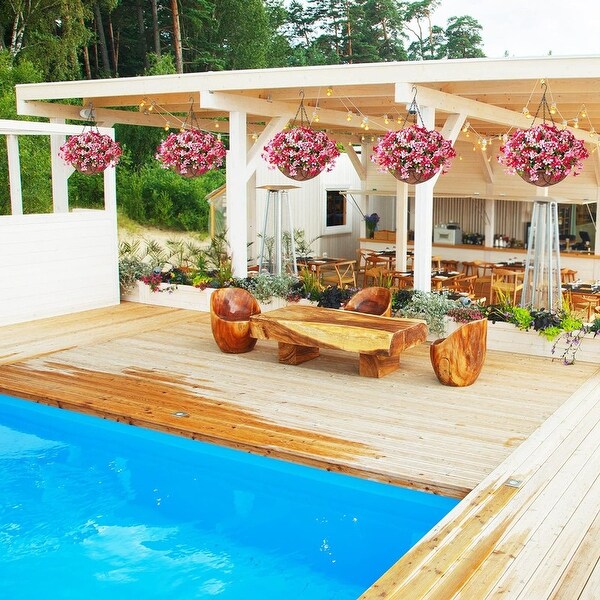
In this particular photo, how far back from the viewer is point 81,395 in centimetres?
780

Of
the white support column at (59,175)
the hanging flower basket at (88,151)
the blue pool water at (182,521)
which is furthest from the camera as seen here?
the white support column at (59,175)

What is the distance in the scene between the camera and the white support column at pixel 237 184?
11008mm

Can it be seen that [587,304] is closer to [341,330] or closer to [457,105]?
[457,105]

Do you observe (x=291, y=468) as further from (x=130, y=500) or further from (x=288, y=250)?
(x=288, y=250)

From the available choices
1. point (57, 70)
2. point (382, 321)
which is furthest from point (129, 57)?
point (382, 321)

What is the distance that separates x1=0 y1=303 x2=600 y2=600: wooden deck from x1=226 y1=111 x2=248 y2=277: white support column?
1390 mm

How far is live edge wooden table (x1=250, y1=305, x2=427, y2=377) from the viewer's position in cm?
812

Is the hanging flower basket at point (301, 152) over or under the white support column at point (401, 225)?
over

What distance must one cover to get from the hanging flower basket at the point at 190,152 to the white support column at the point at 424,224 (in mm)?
2640

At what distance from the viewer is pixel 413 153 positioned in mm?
8414

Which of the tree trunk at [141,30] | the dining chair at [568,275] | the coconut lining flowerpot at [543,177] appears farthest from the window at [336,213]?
the tree trunk at [141,30]

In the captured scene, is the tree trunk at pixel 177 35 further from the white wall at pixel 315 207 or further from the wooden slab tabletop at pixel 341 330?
the wooden slab tabletop at pixel 341 330

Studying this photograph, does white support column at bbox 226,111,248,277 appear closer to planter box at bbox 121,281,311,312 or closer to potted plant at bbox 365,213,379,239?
planter box at bbox 121,281,311,312

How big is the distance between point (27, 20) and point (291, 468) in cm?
1992
